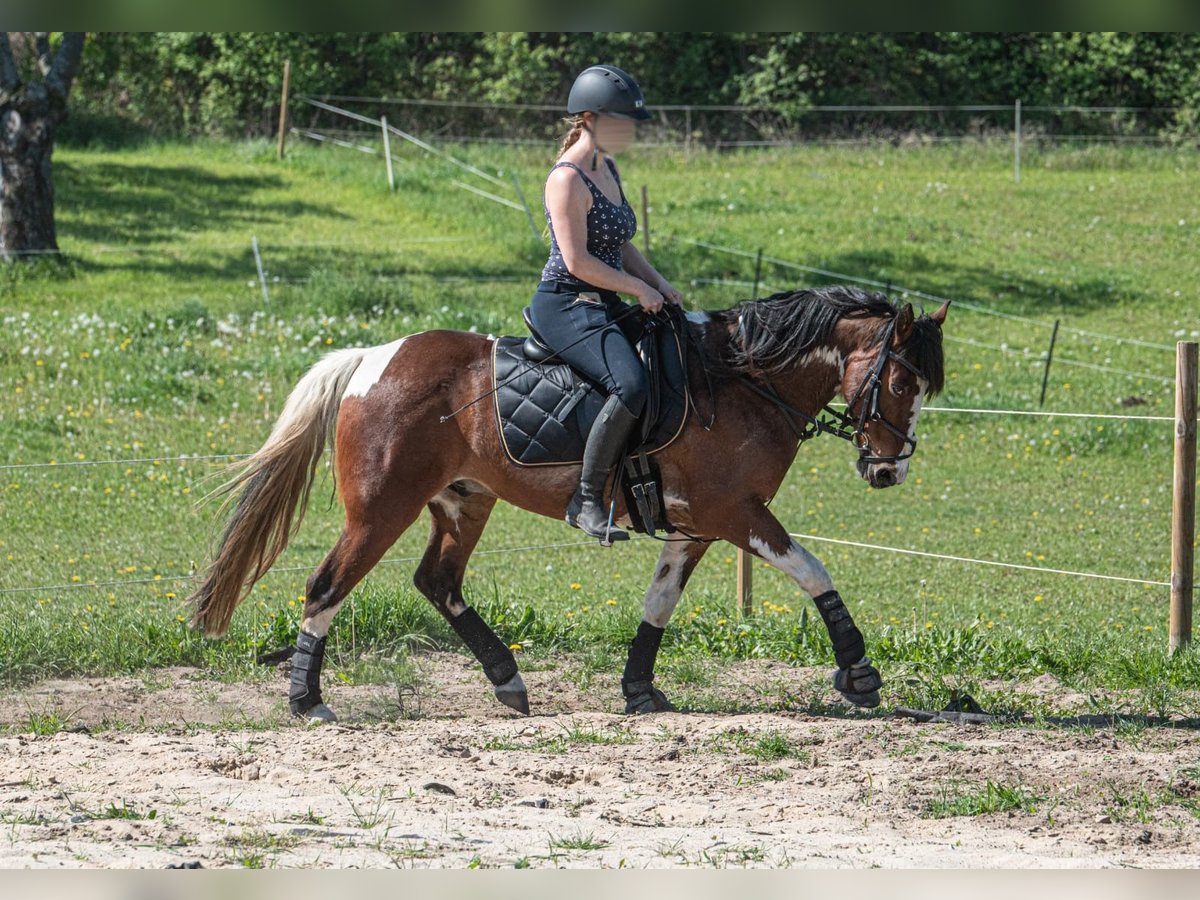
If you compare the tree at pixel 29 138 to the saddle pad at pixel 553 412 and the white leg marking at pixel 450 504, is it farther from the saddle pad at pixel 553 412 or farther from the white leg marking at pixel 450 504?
the saddle pad at pixel 553 412

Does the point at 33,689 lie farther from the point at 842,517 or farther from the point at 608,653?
the point at 842,517

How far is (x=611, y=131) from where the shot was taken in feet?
20.4

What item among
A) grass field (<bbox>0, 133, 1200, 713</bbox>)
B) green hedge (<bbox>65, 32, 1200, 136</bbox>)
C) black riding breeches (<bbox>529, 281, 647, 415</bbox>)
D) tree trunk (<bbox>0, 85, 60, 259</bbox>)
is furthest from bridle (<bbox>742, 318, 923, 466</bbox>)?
green hedge (<bbox>65, 32, 1200, 136</bbox>)

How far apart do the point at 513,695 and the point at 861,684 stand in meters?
1.68

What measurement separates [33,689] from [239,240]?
15139 millimetres

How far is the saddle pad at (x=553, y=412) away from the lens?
21.2 ft

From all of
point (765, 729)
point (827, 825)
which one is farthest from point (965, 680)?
point (827, 825)

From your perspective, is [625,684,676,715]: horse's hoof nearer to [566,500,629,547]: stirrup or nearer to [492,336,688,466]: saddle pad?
[566,500,629,547]: stirrup

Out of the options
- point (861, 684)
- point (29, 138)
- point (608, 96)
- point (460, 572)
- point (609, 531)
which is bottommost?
point (861, 684)

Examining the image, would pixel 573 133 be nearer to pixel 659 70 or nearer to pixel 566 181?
pixel 566 181

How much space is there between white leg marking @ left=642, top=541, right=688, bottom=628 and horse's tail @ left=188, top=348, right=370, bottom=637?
1762 millimetres

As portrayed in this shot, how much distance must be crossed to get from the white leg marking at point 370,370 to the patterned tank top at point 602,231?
909 mm

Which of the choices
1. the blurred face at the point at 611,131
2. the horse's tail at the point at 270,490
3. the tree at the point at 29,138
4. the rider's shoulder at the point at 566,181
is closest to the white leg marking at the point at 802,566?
the rider's shoulder at the point at 566,181

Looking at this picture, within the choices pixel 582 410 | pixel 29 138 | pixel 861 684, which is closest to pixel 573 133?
pixel 582 410
